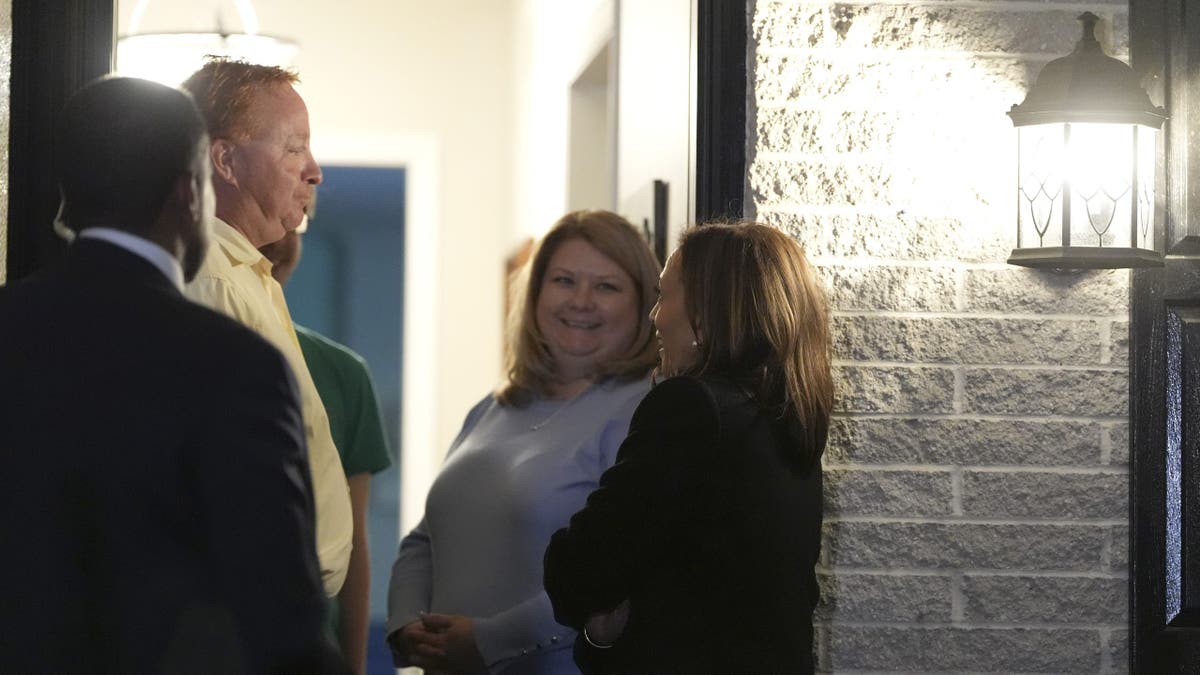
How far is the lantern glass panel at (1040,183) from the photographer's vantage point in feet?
7.67

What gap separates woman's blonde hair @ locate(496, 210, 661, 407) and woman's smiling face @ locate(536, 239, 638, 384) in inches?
0.6

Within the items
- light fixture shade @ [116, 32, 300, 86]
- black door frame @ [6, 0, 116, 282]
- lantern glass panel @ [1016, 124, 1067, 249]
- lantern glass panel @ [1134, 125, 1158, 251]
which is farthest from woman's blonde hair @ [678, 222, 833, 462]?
light fixture shade @ [116, 32, 300, 86]

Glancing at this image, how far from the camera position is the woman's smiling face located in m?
2.76

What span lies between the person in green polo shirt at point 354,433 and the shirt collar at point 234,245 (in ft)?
2.62

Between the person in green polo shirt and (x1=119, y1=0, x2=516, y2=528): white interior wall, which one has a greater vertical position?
(x1=119, y1=0, x2=516, y2=528): white interior wall

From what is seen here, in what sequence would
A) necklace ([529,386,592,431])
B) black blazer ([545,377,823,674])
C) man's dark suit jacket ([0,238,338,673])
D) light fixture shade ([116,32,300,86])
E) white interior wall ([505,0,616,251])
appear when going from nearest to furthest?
man's dark suit jacket ([0,238,338,673]) → black blazer ([545,377,823,674]) → necklace ([529,386,592,431]) → light fixture shade ([116,32,300,86]) → white interior wall ([505,0,616,251])

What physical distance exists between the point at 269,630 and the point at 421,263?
478cm

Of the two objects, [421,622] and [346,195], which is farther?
[346,195]

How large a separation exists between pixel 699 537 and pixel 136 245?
800 millimetres

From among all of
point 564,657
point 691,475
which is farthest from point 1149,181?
point 564,657

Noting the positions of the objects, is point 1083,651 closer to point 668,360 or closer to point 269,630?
point 668,360

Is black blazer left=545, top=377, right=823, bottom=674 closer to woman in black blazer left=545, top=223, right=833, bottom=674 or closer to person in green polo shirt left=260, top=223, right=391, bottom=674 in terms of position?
woman in black blazer left=545, top=223, right=833, bottom=674

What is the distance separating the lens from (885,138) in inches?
95.9

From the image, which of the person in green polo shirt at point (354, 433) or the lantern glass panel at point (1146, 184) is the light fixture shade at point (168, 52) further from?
the lantern glass panel at point (1146, 184)
